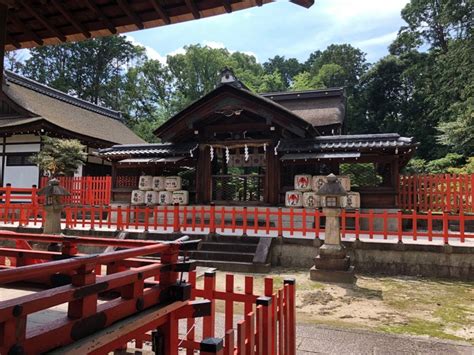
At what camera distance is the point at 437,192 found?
41.9 ft

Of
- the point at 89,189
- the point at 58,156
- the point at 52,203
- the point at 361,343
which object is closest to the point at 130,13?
the point at 361,343

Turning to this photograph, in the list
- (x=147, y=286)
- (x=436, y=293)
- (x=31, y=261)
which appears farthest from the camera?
(x=436, y=293)

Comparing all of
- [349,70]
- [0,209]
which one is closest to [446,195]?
[0,209]

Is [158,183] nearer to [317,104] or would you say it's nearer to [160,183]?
[160,183]

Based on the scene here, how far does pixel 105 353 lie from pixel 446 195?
13166 mm

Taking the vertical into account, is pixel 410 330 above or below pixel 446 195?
below

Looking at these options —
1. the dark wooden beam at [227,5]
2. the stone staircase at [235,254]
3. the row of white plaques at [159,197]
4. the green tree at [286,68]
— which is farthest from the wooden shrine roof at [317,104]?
the green tree at [286,68]

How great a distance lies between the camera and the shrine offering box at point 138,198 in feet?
49.0

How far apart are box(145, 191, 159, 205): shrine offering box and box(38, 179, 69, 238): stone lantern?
4845 millimetres

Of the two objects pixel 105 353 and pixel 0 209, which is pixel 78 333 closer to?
pixel 105 353

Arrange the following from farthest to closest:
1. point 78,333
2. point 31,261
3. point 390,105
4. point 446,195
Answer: point 390,105, point 446,195, point 31,261, point 78,333

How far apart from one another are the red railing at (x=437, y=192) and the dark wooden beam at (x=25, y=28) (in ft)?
39.8

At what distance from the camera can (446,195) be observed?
12.6 metres

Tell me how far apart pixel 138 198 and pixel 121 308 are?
1288cm
